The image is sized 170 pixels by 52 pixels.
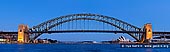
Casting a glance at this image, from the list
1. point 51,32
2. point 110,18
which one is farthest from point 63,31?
point 110,18

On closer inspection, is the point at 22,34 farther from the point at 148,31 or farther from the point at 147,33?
the point at 148,31

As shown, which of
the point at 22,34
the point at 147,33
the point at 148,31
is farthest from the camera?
the point at 22,34

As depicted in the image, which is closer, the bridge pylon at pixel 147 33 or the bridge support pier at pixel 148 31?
the bridge pylon at pixel 147 33

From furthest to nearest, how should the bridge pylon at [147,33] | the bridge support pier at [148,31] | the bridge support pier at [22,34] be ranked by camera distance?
the bridge support pier at [22,34]
the bridge support pier at [148,31]
the bridge pylon at [147,33]

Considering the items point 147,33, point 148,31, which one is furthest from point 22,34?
point 148,31

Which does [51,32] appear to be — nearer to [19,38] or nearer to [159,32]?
[19,38]

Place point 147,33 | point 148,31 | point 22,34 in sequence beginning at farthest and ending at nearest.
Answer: point 22,34 < point 148,31 < point 147,33

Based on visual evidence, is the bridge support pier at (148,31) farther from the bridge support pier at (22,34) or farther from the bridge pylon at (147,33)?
the bridge support pier at (22,34)

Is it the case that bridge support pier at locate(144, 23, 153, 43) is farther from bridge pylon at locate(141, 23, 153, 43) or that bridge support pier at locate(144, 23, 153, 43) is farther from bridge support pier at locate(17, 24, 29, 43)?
bridge support pier at locate(17, 24, 29, 43)

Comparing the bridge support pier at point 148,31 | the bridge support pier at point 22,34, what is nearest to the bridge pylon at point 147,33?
the bridge support pier at point 148,31

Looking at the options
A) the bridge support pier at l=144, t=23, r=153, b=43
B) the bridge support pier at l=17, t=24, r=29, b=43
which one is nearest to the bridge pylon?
the bridge support pier at l=144, t=23, r=153, b=43

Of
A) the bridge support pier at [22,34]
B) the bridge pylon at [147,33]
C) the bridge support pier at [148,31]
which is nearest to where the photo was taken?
the bridge pylon at [147,33]
